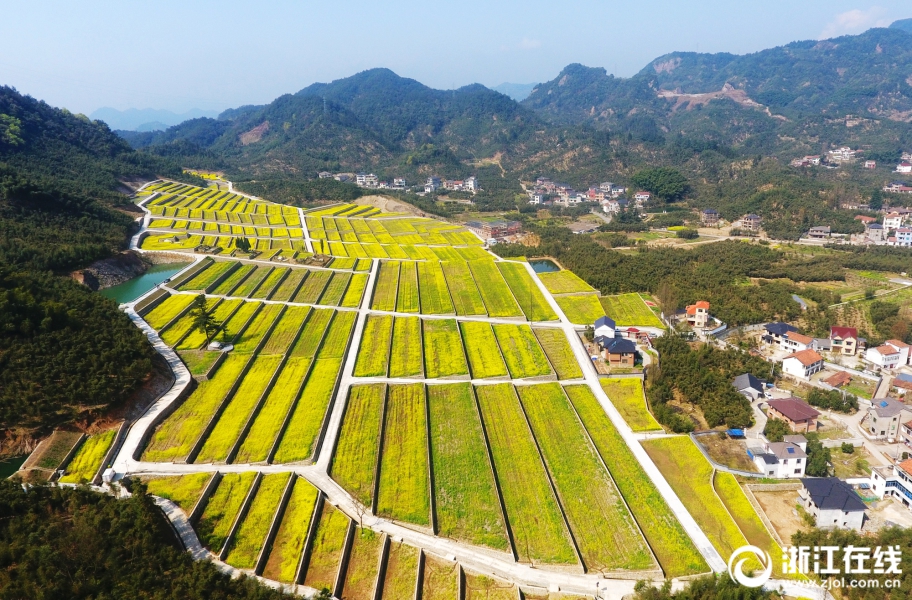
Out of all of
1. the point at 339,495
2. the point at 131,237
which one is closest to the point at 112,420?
the point at 339,495

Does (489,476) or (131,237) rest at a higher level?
(131,237)

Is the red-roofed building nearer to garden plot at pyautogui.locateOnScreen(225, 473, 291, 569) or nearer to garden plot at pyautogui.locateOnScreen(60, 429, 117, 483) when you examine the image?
garden plot at pyautogui.locateOnScreen(225, 473, 291, 569)

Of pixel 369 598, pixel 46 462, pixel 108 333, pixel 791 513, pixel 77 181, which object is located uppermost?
pixel 77 181

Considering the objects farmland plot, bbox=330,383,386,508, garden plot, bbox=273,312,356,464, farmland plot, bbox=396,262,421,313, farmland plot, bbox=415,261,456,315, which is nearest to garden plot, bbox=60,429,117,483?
garden plot, bbox=273,312,356,464

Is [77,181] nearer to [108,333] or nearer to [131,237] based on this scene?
[131,237]

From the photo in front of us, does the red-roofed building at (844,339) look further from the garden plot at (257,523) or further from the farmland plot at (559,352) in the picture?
the garden plot at (257,523)

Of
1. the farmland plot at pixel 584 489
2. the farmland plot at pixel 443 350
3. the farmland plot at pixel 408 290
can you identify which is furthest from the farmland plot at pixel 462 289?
the farmland plot at pixel 584 489

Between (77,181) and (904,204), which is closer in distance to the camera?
(77,181)
